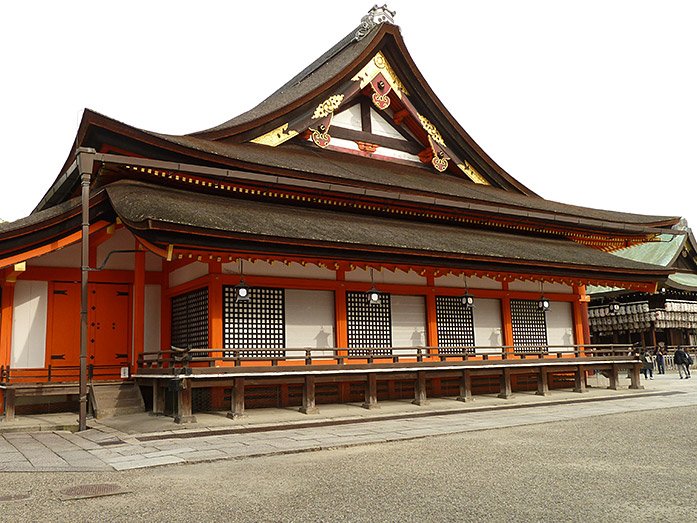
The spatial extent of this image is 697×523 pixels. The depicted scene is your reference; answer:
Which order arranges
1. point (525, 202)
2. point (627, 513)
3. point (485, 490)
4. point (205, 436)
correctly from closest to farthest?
point (627, 513)
point (485, 490)
point (205, 436)
point (525, 202)

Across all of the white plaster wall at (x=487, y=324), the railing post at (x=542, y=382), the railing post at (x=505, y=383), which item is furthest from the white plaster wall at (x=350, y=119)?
the railing post at (x=542, y=382)

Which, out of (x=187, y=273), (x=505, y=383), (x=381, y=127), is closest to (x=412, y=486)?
(x=187, y=273)

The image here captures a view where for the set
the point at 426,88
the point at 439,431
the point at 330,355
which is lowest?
the point at 439,431

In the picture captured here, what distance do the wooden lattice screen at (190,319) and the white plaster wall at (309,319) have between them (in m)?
2.17

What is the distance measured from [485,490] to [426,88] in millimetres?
17384

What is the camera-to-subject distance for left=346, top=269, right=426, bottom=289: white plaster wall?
17797 mm

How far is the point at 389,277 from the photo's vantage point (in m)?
18.4

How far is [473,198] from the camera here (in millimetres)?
19922

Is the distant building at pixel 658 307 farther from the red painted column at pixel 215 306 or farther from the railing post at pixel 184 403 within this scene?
the railing post at pixel 184 403

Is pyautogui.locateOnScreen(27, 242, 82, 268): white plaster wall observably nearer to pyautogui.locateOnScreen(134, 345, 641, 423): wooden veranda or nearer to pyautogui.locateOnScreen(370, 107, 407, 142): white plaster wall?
pyautogui.locateOnScreen(134, 345, 641, 423): wooden veranda

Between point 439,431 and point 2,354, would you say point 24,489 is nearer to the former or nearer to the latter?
point 439,431

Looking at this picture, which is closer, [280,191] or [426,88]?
[280,191]

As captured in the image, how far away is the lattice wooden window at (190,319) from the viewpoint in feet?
51.7

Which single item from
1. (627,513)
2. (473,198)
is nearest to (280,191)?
(473,198)
